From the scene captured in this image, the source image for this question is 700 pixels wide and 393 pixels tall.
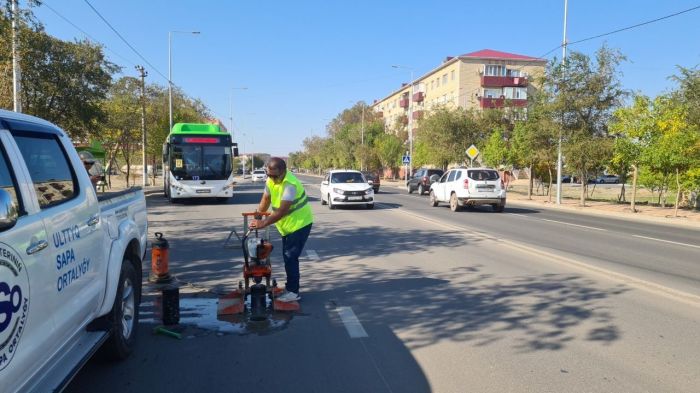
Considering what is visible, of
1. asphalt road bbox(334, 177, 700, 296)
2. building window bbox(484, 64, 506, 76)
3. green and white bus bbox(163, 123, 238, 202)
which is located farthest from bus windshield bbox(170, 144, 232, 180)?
building window bbox(484, 64, 506, 76)

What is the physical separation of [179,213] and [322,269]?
1168 cm

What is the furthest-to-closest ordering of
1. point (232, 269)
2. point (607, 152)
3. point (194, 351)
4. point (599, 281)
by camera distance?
point (607, 152), point (232, 269), point (599, 281), point (194, 351)

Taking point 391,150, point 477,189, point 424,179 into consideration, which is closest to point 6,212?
point 477,189

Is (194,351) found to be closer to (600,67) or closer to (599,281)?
(599,281)

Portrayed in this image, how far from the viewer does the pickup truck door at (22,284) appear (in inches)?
99.3

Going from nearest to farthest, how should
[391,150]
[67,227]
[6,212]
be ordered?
[6,212]
[67,227]
[391,150]

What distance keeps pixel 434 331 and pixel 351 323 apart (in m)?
0.86

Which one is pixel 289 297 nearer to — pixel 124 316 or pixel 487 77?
pixel 124 316

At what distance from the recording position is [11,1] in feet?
41.3

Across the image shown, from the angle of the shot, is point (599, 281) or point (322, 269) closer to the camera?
point (599, 281)

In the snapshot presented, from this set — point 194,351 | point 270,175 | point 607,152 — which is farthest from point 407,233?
point 607,152

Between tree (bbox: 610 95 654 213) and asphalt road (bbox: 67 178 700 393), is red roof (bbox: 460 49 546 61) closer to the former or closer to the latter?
tree (bbox: 610 95 654 213)

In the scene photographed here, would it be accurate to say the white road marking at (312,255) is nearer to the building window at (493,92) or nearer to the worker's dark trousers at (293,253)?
the worker's dark trousers at (293,253)

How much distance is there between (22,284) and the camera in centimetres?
268
